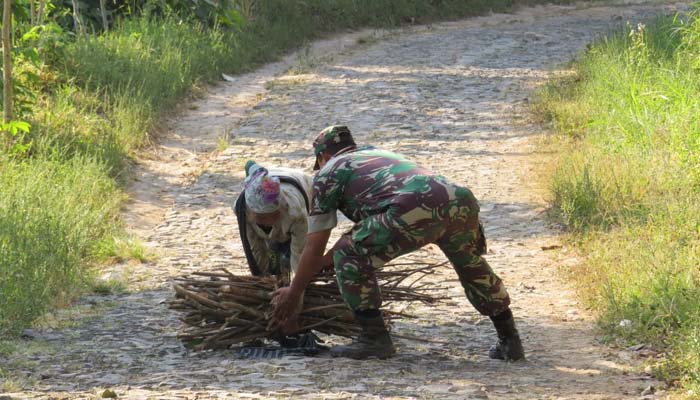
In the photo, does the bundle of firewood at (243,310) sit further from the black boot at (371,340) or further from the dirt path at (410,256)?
the black boot at (371,340)

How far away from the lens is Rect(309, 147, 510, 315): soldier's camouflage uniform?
5352mm

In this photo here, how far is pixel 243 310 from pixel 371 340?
0.70 metres

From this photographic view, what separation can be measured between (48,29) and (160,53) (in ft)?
8.65

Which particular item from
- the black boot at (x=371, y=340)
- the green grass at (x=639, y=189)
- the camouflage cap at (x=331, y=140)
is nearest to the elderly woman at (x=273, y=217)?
the camouflage cap at (x=331, y=140)

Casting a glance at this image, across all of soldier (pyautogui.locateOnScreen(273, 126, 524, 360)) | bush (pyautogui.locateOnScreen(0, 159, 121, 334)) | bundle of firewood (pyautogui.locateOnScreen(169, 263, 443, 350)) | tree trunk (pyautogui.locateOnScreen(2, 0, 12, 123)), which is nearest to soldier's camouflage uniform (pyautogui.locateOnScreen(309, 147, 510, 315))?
soldier (pyautogui.locateOnScreen(273, 126, 524, 360))

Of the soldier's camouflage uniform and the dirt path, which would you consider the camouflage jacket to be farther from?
the dirt path

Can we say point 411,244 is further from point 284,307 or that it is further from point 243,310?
point 243,310

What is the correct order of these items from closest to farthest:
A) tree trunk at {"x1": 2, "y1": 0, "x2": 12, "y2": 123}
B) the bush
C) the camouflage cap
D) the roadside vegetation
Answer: the camouflage cap
the bush
the roadside vegetation
tree trunk at {"x1": 2, "y1": 0, "x2": 12, "y2": 123}

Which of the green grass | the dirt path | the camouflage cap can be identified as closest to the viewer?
Answer: the dirt path

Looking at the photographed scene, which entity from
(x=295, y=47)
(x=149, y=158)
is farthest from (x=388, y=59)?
(x=149, y=158)

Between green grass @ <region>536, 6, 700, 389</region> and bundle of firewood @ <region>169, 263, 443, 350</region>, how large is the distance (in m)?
1.42

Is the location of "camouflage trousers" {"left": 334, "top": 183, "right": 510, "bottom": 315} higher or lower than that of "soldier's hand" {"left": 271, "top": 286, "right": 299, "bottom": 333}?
higher

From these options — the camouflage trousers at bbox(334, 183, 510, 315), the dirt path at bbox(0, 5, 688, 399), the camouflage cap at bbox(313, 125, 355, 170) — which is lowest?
the dirt path at bbox(0, 5, 688, 399)

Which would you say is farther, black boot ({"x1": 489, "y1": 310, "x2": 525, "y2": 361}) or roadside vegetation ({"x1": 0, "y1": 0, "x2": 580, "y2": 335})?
Result: roadside vegetation ({"x1": 0, "y1": 0, "x2": 580, "y2": 335})
